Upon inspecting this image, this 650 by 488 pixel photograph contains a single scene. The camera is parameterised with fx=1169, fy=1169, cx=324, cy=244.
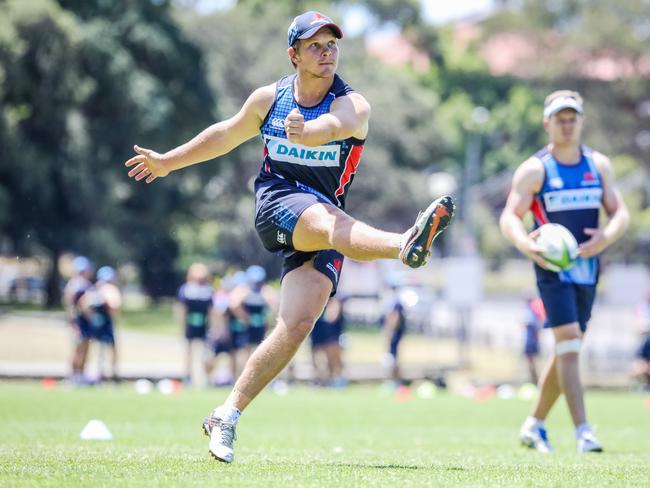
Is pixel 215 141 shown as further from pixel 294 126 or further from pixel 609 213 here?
pixel 609 213

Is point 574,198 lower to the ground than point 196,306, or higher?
lower

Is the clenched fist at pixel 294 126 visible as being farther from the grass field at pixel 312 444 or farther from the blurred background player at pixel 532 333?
the blurred background player at pixel 532 333

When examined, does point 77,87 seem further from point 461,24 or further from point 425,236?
point 461,24

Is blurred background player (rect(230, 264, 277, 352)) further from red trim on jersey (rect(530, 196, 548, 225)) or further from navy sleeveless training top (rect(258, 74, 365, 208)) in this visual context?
navy sleeveless training top (rect(258, 74, 365, 208))

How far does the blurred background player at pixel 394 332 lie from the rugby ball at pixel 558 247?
15722 mm

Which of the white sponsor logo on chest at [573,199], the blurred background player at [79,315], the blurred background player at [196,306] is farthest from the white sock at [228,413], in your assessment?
the blurred background player at [196,306]

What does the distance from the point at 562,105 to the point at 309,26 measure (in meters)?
3.13

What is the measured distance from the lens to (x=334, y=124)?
257 inches

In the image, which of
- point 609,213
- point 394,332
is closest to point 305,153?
point 609,213

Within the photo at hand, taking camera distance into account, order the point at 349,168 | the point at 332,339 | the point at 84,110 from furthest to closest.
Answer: the point at 84,110 → the point at 332,339 → the point at 349,168

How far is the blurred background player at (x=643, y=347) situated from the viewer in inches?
966

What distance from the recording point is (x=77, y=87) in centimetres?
3912

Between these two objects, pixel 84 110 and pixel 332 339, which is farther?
pixel 84 110

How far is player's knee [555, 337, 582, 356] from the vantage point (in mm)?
8969
